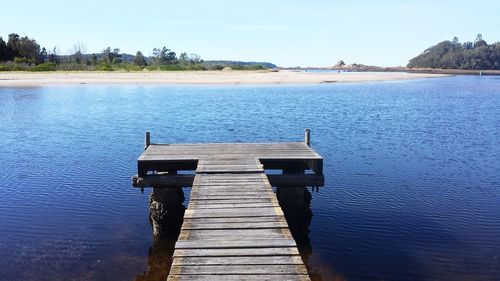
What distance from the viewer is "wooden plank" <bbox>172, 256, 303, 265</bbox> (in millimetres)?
6723

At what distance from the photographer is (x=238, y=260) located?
6801 millimetres

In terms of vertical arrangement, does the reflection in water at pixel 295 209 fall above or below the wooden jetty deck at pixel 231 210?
below

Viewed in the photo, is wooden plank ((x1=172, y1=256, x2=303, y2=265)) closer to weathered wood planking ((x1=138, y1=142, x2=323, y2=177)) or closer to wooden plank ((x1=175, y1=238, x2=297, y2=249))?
wooden plank ((x1=175, y1=238, x2=297, y2=249))

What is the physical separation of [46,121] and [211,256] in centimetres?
2902

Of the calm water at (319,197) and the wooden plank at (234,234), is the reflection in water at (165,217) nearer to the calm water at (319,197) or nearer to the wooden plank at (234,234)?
the calm water at (319,197)

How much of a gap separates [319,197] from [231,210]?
6961 mm

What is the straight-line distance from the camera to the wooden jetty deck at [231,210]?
6594mm

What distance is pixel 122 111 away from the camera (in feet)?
127

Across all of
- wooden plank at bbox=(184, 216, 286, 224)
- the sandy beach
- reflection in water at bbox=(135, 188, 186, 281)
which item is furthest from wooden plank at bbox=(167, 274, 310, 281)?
the sandy beach

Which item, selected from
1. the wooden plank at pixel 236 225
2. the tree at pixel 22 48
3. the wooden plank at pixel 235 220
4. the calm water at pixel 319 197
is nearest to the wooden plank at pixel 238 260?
the wooden plank at pixel 236 225

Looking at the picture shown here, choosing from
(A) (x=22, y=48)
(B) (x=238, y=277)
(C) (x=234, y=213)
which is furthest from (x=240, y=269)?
(A) (x=22, y=48)

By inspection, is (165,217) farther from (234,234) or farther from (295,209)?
(234,234)

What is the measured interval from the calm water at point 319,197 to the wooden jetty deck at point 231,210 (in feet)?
6.36

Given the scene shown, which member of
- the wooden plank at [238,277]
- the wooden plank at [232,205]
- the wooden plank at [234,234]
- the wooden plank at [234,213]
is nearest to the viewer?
the wooden plank at [238,277]
